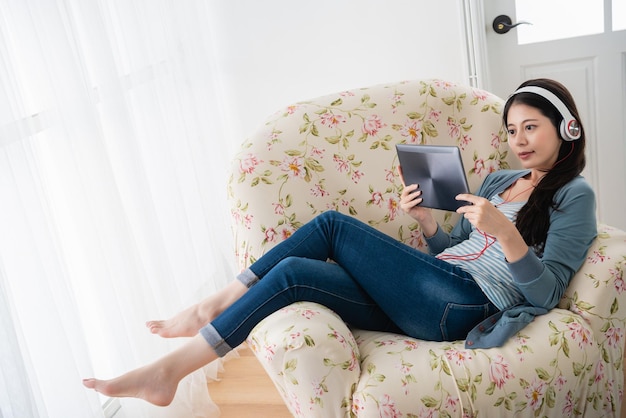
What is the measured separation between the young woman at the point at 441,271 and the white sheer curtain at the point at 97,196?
0.23 metres

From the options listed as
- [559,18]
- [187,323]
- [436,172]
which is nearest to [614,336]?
[436,172]

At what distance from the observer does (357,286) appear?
1812mm

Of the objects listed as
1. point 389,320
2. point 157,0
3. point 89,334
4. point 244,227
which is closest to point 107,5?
point 157,0

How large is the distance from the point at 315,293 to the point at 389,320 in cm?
24

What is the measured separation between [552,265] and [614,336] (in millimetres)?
221

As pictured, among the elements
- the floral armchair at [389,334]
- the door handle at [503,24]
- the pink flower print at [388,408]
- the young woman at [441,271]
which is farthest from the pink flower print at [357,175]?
the door handle at [503,24]

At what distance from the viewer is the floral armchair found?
1515 mm

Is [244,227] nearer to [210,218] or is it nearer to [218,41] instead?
[210,218]

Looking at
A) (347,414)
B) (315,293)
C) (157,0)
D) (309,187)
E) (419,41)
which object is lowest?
(347,414)

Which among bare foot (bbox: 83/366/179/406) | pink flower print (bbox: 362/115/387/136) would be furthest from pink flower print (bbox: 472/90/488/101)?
bare foot (bbox: 83/366/179/406)

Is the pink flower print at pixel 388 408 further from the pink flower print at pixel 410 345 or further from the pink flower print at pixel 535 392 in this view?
the pink flower print at pixel 535 392

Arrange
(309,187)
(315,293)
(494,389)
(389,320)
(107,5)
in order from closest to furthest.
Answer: (494,389), (315,293), (389,320), (309,187), (107,5)

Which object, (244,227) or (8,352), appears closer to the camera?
(8,352)

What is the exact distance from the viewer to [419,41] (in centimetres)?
275
